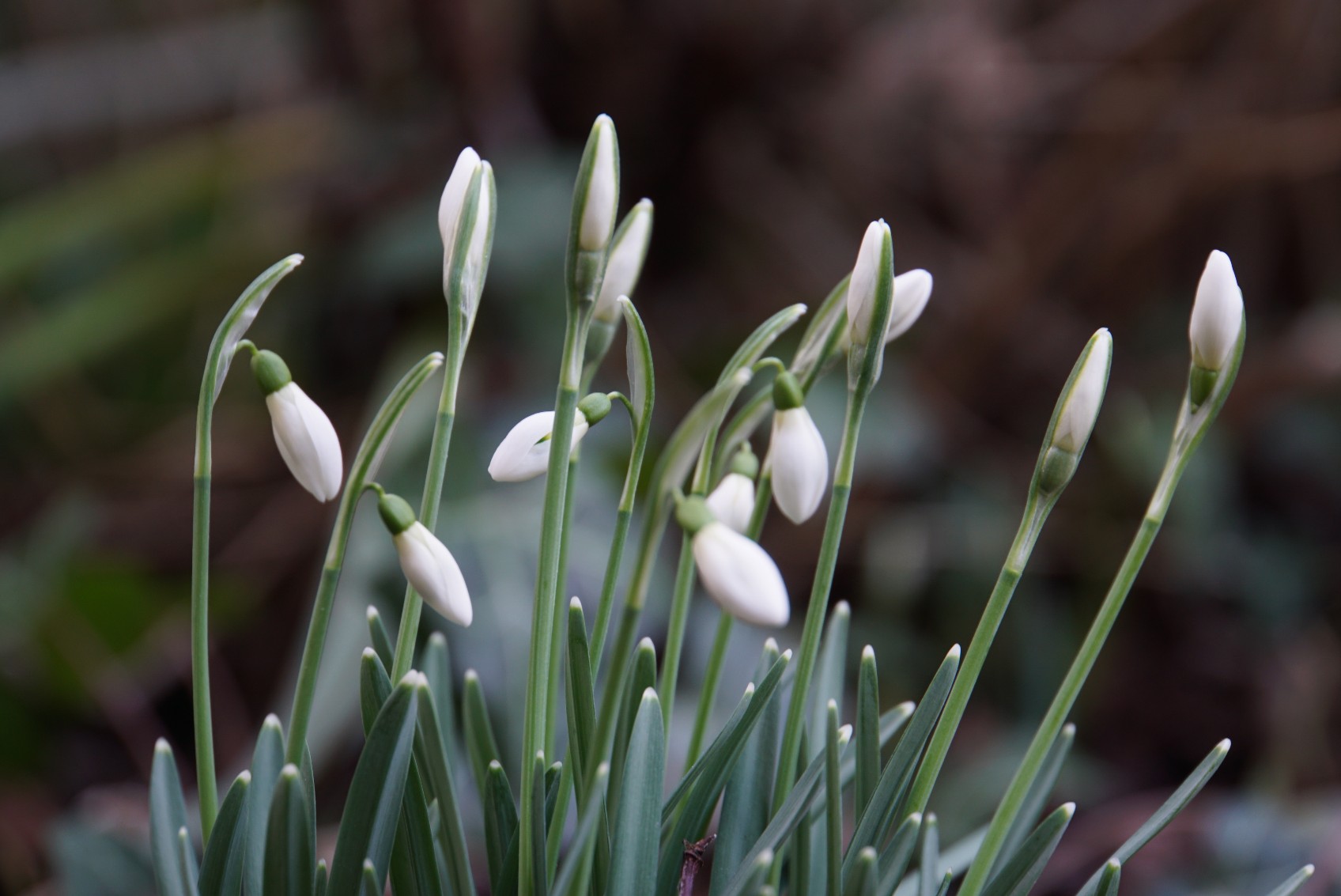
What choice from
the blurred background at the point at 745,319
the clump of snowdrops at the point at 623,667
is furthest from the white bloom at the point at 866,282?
the blurred background at the point at 745,319

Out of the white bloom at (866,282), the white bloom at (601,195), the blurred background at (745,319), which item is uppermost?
the white bloom at (601,195)

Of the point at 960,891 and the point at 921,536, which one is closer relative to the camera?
the point at 960,891

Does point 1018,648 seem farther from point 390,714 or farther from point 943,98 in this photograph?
point 390,714

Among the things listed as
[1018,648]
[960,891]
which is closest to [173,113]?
[1018,648]

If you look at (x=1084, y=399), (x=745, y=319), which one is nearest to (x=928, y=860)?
(x=1084, y=399)

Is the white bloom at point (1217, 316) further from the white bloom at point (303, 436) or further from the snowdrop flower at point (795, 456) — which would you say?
the white bloom at point (303, 436)

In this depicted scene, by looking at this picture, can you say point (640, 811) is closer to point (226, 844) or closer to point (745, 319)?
point (226, 844)
